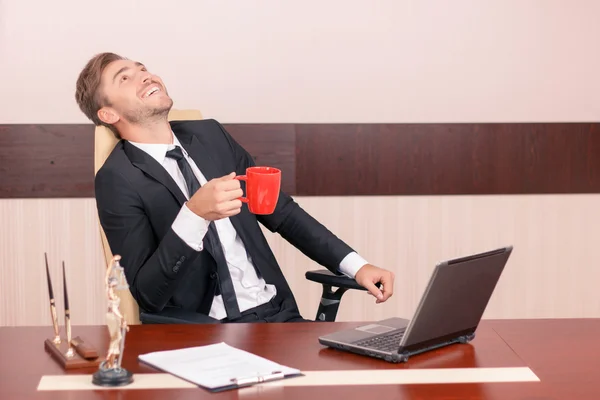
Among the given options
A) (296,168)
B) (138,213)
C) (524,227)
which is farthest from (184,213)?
(524,227)

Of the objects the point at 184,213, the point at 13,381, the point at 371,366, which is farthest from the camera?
the point at 184,213

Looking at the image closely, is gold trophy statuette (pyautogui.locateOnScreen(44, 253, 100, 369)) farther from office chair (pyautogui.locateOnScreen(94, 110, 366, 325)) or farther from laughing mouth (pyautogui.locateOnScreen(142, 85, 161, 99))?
laughing mouth (pyautogui.locateOnScreen(142, 85, 161, 99))

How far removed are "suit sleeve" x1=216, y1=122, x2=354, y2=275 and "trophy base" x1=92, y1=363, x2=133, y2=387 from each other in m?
1.10

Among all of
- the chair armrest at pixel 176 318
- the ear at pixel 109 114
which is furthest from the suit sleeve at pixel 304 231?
the chair armrest at pixel 176 318

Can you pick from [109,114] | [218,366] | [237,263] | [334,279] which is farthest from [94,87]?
[218,366]

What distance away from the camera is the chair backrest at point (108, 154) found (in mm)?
2291

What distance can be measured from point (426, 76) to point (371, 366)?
2.01 m

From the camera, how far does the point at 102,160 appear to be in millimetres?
2453

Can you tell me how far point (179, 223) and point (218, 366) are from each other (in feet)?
1.96

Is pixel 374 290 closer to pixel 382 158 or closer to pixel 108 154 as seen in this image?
pixel 108 154

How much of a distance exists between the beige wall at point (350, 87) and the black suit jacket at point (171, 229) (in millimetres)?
713

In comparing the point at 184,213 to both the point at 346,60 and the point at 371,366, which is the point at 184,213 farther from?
the point at 346,60

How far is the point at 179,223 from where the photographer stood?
211 cm

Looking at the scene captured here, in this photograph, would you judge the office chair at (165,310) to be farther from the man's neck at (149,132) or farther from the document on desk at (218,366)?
the document on desk at (218,366)
